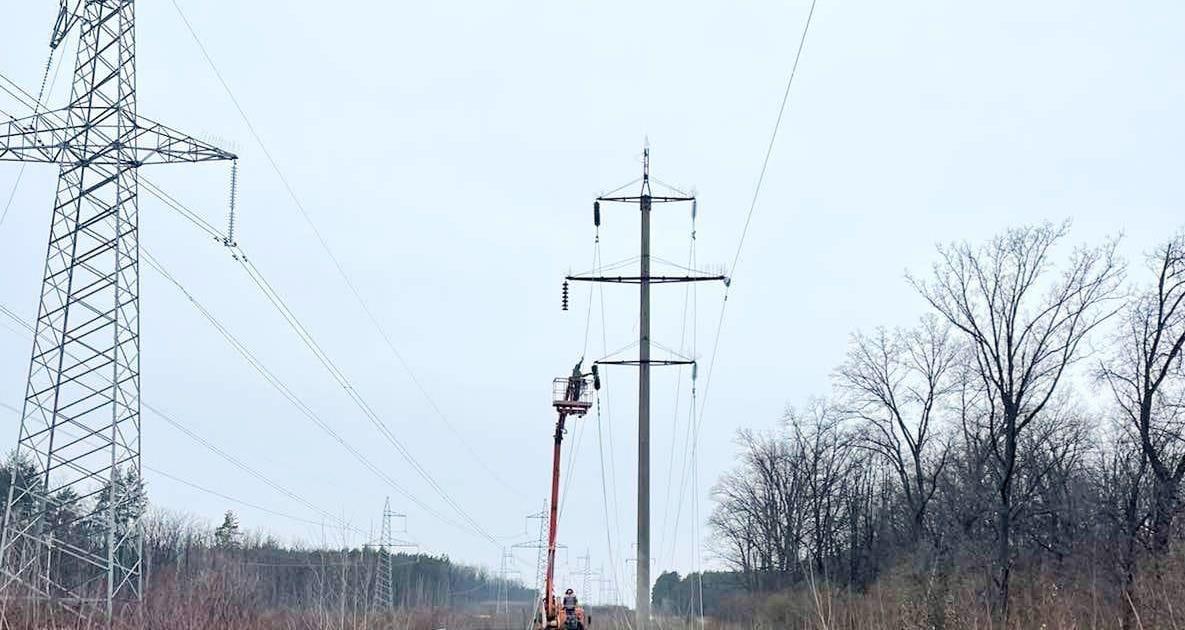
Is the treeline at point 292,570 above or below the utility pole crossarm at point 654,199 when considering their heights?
below

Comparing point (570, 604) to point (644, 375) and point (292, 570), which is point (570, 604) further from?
point (292, 570)

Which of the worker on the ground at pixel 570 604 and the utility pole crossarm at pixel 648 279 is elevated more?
the utility pole crossarm at pixel 648 279

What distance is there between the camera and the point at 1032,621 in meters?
20.7

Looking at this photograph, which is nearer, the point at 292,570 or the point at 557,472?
the point at 557,472

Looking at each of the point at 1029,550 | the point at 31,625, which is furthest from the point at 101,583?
the point at 1029,550

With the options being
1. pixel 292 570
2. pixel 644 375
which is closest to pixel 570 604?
pixel 644 375

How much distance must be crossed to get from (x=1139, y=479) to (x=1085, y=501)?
435cm

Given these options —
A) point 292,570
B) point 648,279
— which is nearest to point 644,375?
point 648,279

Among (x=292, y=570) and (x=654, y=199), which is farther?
(x=292, y=570)

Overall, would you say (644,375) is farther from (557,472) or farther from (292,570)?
(292,570)

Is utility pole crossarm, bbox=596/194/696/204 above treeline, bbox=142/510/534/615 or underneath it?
above

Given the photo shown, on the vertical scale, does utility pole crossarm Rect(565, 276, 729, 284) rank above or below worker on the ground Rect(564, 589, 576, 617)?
above

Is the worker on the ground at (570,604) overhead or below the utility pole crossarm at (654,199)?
below

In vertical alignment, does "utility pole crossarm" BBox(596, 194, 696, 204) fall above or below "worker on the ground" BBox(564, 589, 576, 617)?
above
